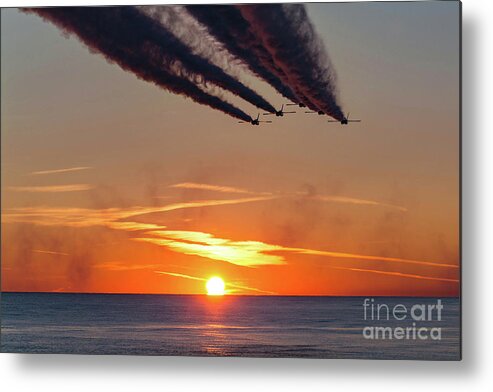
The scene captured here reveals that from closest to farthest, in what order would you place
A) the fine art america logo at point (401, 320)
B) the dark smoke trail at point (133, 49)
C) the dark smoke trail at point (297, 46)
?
the fine art america logo at point (401, 320), the dark smoke trail at point (297, 46), the dark smoke trail at point (133, 49)

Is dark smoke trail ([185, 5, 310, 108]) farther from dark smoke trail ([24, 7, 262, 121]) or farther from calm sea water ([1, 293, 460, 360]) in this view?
calm sea water ([1, 293, 460, 360])

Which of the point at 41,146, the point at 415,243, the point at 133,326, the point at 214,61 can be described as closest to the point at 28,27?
the point at 41,146

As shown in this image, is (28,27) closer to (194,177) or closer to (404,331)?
(194,177)

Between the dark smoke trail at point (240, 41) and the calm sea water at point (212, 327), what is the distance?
3.98ft

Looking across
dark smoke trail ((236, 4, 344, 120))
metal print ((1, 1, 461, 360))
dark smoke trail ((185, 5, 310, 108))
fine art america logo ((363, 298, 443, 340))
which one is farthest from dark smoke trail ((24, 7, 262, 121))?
fine art america logo ((363, 298, 443, 340))

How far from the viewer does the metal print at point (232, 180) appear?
5.86 m

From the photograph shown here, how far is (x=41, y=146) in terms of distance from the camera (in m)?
6.14

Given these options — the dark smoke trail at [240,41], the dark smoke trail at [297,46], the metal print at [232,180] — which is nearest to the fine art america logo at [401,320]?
the metal print at [232,180]

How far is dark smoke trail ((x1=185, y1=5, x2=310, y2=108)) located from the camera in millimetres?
6004

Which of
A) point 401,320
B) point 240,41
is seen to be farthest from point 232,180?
point 401,320

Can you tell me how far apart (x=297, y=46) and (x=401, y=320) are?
1.61 meters

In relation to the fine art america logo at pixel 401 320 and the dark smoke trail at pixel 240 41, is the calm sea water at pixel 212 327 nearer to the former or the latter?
the fine art america logo at pixel 401 320

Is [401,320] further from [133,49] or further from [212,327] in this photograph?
[133,49]

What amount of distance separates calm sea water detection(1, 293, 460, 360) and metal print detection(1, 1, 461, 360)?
0.01 meters
